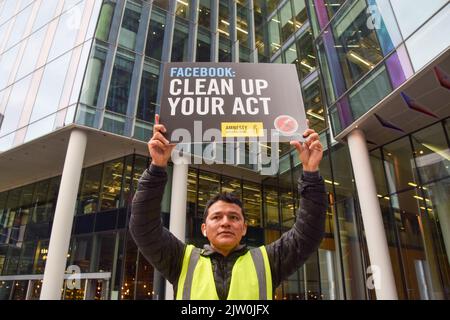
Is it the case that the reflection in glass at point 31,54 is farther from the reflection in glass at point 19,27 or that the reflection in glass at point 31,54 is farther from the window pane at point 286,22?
the window pane at point 286,22

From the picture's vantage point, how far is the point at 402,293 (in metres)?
11.8

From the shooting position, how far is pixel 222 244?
7.27 feet

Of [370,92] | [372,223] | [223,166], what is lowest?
[372,223]

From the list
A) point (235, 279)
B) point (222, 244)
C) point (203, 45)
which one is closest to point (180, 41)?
point (203, 45)

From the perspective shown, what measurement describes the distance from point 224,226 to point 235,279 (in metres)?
0.34

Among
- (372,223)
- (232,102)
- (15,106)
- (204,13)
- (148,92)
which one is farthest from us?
(204,13)

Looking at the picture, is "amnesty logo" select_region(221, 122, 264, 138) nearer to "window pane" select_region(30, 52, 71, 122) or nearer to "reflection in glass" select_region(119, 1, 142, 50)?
"window pane" select_region(30, 52, 71, 122)

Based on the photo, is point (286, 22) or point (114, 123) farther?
point (286, 22)

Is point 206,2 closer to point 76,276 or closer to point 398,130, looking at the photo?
point 398,130

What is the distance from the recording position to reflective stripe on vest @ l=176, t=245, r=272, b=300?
206 centimetres

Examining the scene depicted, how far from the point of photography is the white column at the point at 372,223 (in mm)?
10297

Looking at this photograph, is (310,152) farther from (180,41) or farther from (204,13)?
(204,13)

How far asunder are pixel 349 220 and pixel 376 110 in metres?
5.08

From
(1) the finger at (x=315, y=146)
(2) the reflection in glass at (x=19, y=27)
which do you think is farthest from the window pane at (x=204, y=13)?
(1) the finger at (x=315, y=146)
